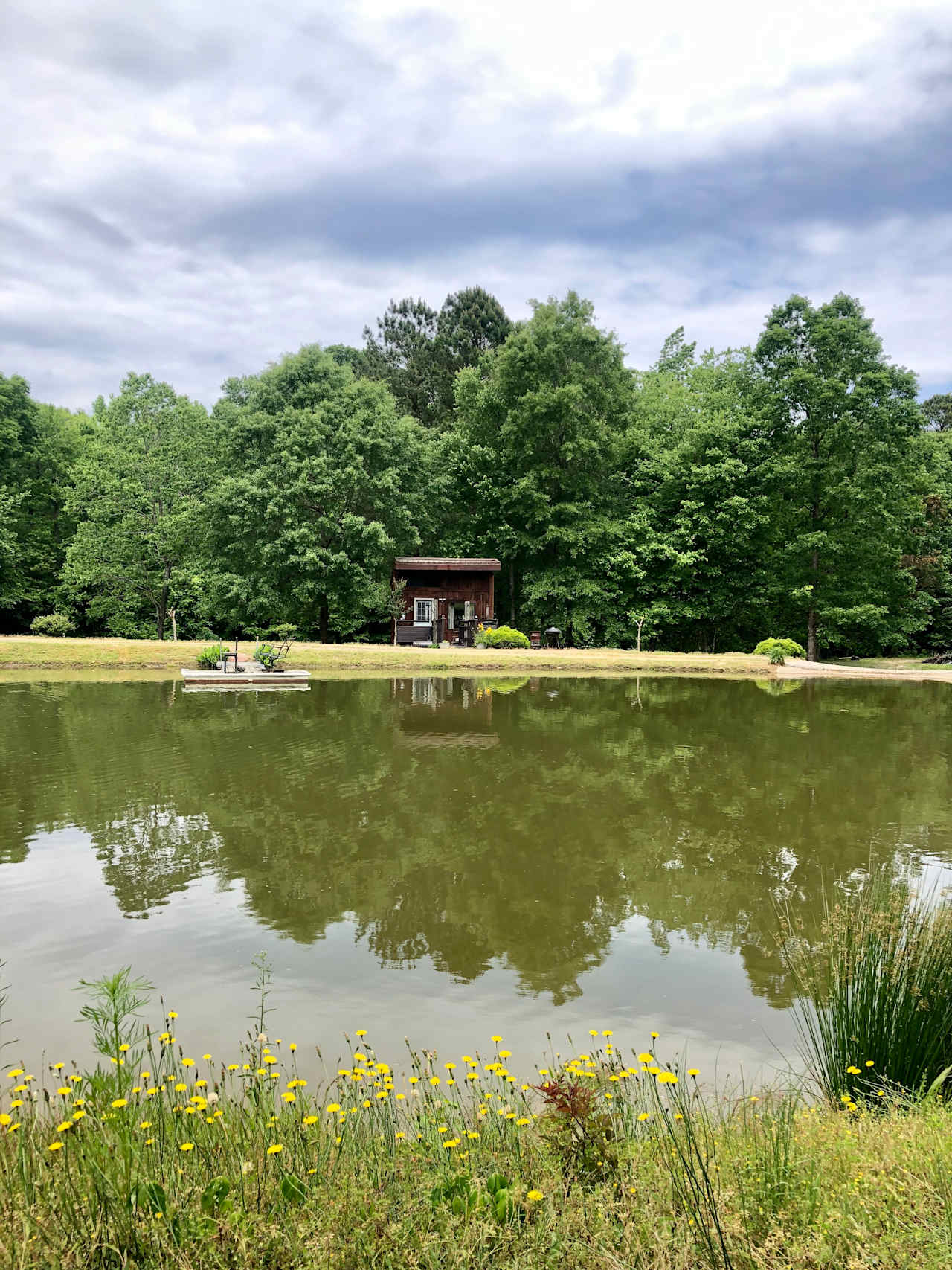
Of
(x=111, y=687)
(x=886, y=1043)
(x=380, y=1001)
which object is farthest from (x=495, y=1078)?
(x=111, y=687)

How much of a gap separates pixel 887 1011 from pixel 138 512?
38.5m

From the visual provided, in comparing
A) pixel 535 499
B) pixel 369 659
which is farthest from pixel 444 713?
pixel 535 499

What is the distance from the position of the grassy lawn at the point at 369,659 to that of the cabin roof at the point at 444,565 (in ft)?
19.9

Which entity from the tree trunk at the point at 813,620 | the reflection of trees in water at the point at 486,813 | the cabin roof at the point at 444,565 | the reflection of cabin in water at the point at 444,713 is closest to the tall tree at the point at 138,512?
the cabin roof at the point at 444,565

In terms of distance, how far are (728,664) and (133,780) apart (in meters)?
23.2

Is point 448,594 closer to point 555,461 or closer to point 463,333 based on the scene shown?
point 555,461

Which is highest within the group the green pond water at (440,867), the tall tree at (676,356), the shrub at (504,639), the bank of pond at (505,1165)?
the tall tree at (676,356)

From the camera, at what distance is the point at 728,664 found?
1169 inches

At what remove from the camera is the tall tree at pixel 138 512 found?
37219 mm

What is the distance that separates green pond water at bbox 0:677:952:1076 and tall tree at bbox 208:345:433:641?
1909cm

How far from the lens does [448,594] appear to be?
124ft

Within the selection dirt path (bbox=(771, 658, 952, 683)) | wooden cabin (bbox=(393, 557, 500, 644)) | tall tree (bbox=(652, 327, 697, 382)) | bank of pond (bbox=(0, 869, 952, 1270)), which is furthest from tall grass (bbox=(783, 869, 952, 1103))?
tall tree (bbox=(652, 327, 697, 382))

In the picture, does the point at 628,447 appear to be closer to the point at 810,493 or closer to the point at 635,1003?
the point at 810,493

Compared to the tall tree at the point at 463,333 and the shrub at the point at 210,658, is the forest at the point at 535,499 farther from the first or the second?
the shrub at the point at 210,658
